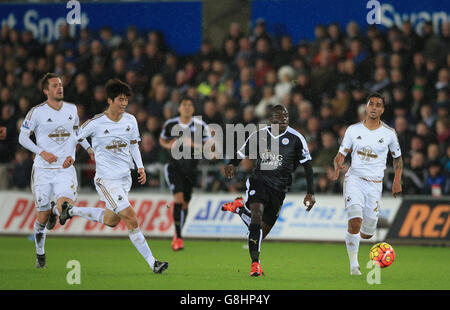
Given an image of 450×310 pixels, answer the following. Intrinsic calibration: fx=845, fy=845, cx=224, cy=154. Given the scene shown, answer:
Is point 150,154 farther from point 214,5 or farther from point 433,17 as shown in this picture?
point 433,17

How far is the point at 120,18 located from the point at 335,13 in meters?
6.26

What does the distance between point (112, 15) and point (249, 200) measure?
45.7 feet

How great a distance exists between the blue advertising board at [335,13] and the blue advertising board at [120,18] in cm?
197

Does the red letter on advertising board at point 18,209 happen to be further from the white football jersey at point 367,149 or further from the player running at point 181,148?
the white football jersey at point 367,149

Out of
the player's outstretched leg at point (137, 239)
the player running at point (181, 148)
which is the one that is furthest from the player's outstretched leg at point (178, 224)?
the player's outstretched leg at point (137, 239)

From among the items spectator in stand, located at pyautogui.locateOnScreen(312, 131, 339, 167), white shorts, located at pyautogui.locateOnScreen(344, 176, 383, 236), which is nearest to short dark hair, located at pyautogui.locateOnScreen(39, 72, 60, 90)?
white shorts, located at pyautogui.locateOnScreen(344, 176, 383, 236)

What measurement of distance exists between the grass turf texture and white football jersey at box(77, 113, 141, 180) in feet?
4.68

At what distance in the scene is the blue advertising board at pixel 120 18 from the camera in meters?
23.5

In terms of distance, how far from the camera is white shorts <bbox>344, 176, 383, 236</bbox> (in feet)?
39.3

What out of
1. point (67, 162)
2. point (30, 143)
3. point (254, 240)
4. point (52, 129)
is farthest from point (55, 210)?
point (254, 240)

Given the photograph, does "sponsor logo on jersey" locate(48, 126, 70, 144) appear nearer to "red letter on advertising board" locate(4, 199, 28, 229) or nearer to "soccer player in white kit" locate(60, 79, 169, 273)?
"soccer player in white kit" locate(60, 79, 169, 273)

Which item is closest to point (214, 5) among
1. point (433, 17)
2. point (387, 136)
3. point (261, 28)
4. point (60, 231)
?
point (261, 28)

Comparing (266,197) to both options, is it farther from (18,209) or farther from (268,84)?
(18,209)

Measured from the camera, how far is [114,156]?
11555 mm
